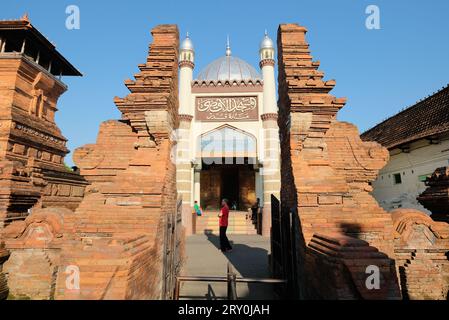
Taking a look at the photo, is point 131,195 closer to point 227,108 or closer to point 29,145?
point 29,145

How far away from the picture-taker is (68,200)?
349 inches

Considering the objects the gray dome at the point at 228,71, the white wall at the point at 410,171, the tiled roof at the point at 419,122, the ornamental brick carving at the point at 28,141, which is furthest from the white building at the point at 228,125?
the ornamental brick carving at the point at 28,141

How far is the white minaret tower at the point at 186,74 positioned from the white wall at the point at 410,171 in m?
11.8

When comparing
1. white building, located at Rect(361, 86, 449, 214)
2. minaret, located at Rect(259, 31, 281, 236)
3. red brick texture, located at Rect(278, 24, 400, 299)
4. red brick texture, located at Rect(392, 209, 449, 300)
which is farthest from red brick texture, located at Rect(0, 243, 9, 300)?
white building, located at Rect(361, 86, 449, 214)

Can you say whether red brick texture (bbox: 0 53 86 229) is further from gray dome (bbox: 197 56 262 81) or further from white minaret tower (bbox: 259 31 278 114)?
white minaret tower (bbox: 259 31 278 114)

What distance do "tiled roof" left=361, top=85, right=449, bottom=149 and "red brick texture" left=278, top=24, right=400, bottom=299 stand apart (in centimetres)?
673

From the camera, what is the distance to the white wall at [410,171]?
953cm

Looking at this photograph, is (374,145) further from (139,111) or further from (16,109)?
(16,109)

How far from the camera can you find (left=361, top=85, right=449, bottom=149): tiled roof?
9.74 metres

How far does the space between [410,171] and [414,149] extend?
3.36 feet

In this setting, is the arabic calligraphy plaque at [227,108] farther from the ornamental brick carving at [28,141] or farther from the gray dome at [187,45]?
the ornamental brick carving at [28,141]

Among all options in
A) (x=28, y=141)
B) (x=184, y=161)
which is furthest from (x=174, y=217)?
(x=184, y=161)
